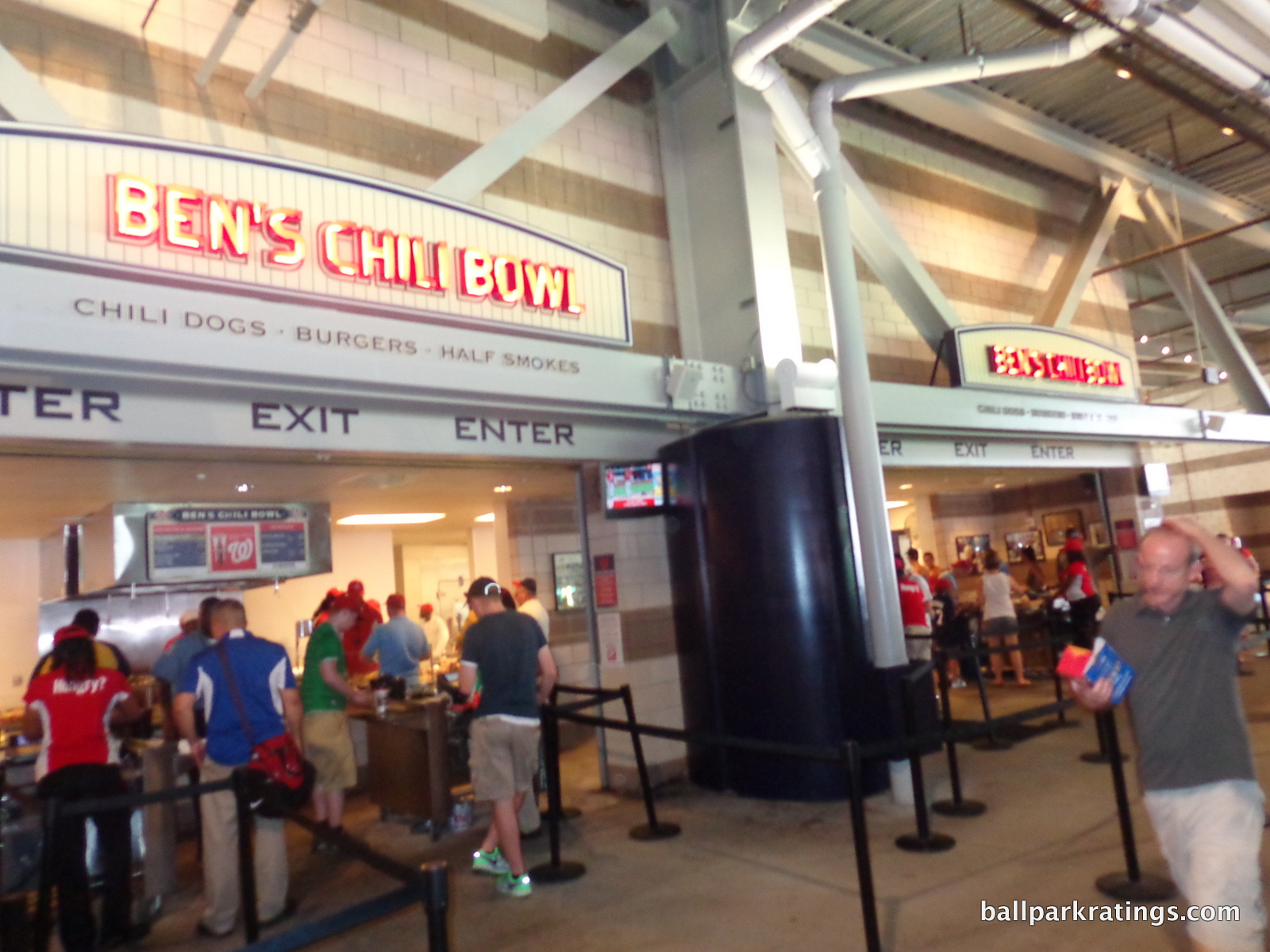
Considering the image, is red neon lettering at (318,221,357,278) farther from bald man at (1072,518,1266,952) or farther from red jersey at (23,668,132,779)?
bald man at (1072,518,1266,952)

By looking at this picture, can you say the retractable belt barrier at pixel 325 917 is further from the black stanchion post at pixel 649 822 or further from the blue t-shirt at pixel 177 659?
the blue t-shirt at pixel 177 659

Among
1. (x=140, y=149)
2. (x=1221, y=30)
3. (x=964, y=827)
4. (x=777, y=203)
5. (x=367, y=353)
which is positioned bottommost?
(x=964, y=827)

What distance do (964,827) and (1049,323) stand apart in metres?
6.96

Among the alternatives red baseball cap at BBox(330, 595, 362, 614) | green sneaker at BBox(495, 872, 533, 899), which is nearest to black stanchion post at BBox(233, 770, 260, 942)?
green sneaker at BBox(495, 872, 533, 899)

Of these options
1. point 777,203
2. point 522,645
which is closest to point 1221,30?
point 777,203

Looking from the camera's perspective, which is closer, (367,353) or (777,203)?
(367,353)

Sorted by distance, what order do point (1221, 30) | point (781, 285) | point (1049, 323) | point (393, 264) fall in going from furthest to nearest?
point (1049, 323) < point (781, 285) < point (1221, 30) < point (393, 264)

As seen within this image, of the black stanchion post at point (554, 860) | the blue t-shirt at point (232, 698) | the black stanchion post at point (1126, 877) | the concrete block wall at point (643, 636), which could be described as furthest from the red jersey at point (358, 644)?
the black stanchion post at point (1126, 877)

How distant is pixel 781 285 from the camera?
23.1ft

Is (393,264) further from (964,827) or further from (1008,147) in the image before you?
(1008,147)

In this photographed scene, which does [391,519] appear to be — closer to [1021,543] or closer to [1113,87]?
[1113,87]

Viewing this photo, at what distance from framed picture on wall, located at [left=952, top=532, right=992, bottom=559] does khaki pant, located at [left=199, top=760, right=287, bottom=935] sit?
12.6 metres

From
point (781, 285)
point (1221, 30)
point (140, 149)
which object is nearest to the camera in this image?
point (140, 149)

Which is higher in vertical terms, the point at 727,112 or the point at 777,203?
the point at 727,112
